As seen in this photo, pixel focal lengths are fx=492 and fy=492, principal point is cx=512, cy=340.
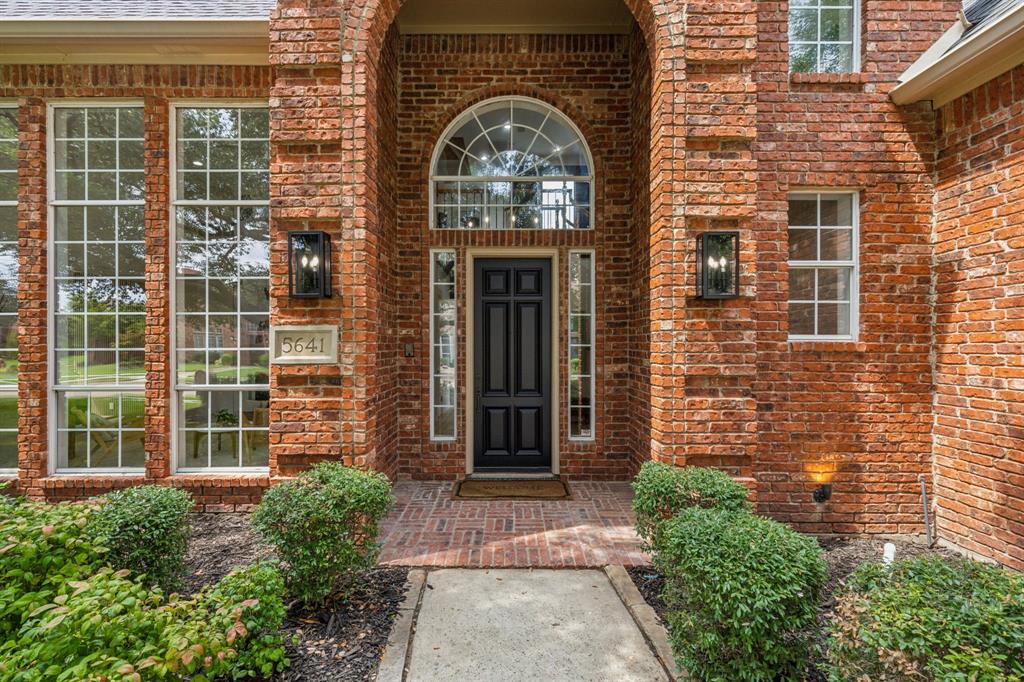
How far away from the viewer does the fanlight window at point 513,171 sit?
5.54 meters

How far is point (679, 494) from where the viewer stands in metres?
3.26

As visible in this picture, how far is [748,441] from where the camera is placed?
3783mm

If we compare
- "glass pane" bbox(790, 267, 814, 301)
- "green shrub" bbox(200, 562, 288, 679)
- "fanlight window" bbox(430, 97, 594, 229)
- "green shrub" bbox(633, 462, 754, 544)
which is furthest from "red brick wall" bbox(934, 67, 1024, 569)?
"green shrub" bbox(200, 562, 288, 679)

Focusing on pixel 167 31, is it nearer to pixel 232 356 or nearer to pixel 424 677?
pixel 232 356

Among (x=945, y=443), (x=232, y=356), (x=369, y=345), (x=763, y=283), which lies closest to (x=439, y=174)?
(x=369, y=345)

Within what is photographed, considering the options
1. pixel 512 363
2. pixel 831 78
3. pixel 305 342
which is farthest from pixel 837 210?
pixel 305 342

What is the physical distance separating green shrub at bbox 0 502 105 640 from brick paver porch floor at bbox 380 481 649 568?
1832 millimetres

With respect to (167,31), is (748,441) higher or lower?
lower

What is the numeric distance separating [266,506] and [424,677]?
138 centimetres

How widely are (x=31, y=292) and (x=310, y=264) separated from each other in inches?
119

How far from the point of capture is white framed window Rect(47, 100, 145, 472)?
4.71 m

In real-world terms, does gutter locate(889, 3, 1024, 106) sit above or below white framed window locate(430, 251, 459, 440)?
above

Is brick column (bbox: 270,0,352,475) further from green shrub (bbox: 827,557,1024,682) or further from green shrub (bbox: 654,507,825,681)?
green shrub (bbox: 827,557,1024,682)

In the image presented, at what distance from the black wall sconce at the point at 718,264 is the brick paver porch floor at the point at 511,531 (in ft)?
6.86
